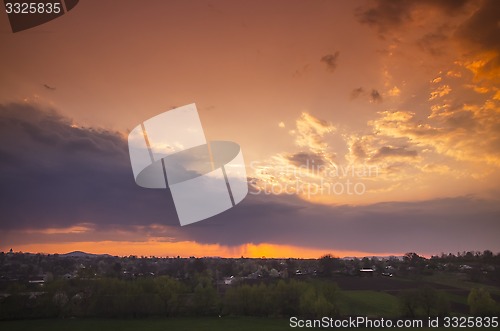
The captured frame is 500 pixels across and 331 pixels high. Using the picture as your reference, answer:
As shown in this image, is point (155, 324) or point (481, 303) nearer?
point (155, 324)

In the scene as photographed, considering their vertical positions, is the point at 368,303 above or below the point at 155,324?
above

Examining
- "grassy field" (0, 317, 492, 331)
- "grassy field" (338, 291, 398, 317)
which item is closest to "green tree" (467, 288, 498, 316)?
"grassy field" (338, 291, 398, 317)

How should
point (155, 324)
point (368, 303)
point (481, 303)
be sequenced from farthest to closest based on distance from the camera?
1. point (368, 303)
2. point (481, 303)
3. point (155, 324)

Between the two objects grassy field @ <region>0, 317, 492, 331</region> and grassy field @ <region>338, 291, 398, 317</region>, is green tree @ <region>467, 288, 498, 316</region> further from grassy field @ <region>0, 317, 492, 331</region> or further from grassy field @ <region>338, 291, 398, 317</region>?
grassy field @ <region>0, 317, 492, 331</region>

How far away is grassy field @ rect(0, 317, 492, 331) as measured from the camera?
5147cm

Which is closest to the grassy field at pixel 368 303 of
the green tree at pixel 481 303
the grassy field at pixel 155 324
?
the green tree at pixel 481 303

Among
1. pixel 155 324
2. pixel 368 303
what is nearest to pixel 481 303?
pixel 368 303

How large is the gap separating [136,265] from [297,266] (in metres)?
48.0

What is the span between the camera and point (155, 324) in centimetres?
5503

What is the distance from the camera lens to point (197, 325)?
5338 centimetres

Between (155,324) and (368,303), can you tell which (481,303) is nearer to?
(368,303)

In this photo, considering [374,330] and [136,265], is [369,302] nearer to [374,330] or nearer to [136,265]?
[374,330]

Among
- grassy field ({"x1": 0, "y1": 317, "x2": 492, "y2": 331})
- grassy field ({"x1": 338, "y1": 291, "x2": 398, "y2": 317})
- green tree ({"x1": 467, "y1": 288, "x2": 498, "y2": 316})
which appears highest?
green tree ({"x1": 467, "y1": 288, "x2": 498, "y2": 316})

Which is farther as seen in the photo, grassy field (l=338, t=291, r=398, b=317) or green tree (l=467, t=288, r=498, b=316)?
grassy field (l=338, t=291, r=398, b=317)
